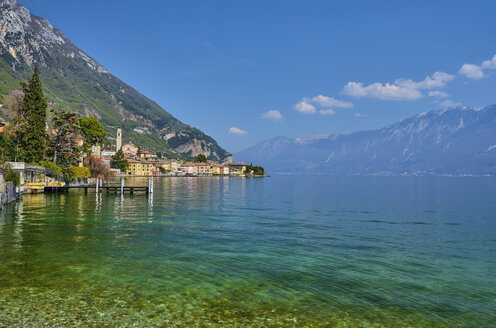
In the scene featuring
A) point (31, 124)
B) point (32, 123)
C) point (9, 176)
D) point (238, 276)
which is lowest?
point (238, 276)

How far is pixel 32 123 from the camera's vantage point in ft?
234

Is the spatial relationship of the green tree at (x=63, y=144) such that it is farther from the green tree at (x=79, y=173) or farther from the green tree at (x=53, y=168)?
the green tree at (x=53, y=168)

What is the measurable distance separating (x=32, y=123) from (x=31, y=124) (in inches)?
10.3

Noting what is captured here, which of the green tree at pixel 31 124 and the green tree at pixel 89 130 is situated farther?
the green tree at pixel 89 130

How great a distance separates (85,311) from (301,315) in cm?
752

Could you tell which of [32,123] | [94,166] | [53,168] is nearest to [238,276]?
[32,123]

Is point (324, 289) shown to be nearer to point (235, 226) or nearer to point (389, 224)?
point (235, 226)

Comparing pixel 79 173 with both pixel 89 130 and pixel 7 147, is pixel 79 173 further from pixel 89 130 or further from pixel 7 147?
pixel 89 130

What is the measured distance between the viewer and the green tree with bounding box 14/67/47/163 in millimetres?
71494

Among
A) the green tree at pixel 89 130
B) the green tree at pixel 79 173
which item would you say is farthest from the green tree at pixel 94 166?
the green tree at pixel 79 173

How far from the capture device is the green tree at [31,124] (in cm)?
7149

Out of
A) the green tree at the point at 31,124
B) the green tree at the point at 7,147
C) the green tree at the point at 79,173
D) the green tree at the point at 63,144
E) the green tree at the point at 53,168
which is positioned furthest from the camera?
the green tree at the point at 79,173

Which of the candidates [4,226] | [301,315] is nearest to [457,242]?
[301,315]

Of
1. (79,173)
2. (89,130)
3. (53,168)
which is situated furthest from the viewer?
(89,130)
